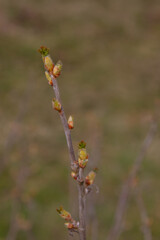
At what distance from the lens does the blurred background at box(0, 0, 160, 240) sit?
4.84 m

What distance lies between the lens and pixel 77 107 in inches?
376

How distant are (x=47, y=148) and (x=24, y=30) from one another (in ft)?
26.2

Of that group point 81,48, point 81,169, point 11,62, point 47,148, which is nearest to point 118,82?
point 81,48

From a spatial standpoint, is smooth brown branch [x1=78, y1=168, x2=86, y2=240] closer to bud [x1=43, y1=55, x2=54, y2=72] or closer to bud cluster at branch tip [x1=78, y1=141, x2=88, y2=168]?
bud cluster at branch tip [x1=78, y1=141, x2=88, y2=168]

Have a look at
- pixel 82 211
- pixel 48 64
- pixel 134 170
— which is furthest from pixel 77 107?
pixel 82 211

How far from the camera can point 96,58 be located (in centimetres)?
1286

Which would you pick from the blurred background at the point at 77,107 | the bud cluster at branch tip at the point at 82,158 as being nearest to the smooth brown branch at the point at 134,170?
the blurred background at the point at 77,107

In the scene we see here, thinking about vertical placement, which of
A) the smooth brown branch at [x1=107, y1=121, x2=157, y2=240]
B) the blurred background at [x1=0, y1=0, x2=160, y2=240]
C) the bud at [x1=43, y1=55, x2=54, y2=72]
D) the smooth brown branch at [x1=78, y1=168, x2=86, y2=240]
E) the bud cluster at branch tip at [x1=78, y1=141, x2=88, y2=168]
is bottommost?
the smooth brown branch at [x1=78, y1=168, x2=86, y2=240]

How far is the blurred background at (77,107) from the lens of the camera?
191 inches

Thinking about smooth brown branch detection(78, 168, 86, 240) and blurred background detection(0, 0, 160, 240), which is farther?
blurred background detection(0, 0, 160, 240)

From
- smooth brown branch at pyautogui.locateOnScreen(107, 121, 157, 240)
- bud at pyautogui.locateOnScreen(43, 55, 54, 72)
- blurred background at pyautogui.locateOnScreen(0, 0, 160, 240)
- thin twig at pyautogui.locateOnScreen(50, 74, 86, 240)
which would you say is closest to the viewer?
thin twig at pyautogui.locateOnScreen(50, 74, 86, 240)

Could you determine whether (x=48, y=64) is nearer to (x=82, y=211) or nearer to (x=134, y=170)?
(x=82, y=211)

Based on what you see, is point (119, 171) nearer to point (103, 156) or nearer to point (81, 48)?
point (103, 156)

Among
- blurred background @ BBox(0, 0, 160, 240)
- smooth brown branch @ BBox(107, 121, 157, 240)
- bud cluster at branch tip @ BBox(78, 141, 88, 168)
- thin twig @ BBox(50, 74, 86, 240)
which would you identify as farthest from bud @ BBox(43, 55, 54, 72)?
blurred background @ BBox(0, 0, 160, 240)
